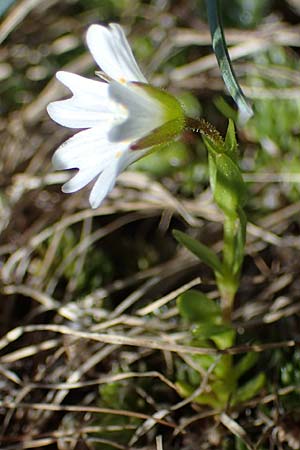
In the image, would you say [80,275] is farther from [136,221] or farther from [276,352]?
[276,352]

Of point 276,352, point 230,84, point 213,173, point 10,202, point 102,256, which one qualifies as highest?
point 230,84

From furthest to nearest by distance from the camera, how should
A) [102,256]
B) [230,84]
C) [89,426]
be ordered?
[102,256] < [89,426] < [230,84]

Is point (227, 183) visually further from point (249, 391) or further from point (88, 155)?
point (249, 391)

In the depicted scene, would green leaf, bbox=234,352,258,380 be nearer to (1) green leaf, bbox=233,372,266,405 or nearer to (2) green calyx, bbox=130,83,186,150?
(1) green leaf, bbox=233,372,266,405

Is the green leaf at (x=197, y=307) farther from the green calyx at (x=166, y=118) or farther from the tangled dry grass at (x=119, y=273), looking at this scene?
the green calyx at (x=166, y=118)

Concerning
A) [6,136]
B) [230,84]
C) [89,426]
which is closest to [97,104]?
[230,84]
